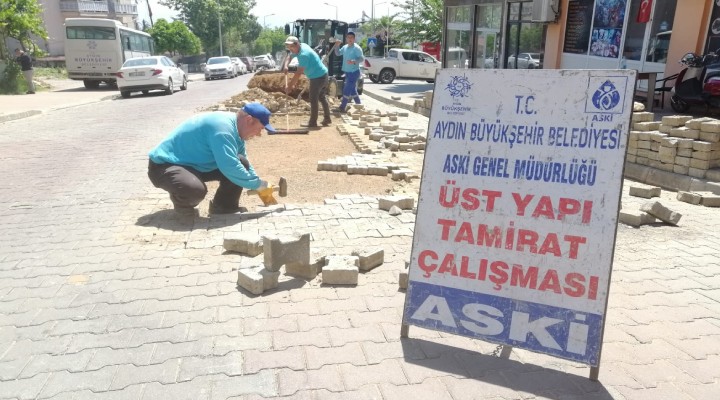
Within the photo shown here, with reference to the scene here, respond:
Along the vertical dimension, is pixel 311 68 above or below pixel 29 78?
above

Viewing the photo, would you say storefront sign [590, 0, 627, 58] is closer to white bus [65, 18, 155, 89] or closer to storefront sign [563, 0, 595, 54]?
storefront sign [563, 0, 595, 54]

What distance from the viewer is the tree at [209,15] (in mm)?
57409

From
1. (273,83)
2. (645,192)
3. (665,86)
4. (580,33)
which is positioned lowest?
(645,192)

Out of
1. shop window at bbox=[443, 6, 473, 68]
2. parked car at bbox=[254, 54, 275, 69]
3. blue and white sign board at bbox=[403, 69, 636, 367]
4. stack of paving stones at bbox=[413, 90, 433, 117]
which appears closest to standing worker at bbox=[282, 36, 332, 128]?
stack of paving stones at bbox=[413, 90, 433, 117]

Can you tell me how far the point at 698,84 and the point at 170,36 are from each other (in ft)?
153

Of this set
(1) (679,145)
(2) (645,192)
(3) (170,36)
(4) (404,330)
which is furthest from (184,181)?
(3) (170,36)

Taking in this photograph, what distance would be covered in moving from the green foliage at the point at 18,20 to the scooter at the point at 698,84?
22.8 meters

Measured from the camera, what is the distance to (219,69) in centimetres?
3431

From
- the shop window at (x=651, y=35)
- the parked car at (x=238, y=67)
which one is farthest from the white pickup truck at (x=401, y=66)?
the parked car at (x=238, y=67)

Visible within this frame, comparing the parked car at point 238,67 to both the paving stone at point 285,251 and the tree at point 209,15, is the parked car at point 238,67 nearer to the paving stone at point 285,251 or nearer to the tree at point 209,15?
the tree at point 209,15

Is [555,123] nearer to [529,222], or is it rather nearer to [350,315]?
[529,222]

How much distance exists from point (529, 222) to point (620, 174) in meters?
0.47

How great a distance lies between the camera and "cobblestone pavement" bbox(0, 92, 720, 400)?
2.54m

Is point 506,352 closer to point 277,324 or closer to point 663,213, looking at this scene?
point 277,324
